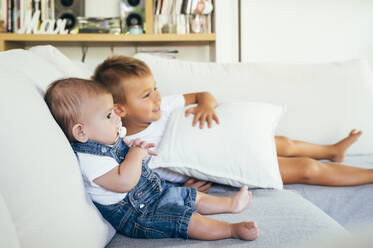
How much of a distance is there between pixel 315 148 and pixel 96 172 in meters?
0.99

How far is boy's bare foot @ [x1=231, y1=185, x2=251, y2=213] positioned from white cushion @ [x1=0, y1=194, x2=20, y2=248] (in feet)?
1.92

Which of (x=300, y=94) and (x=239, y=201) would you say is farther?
(x=300, y=94)

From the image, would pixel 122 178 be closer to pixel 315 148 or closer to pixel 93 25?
pixel 315 148

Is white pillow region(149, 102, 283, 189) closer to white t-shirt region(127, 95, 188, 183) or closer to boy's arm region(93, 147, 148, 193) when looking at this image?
white t-shirt region(127, 95, 188, 183)

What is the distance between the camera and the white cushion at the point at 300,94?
60.9 inches

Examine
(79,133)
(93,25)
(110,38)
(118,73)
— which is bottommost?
(79,133)

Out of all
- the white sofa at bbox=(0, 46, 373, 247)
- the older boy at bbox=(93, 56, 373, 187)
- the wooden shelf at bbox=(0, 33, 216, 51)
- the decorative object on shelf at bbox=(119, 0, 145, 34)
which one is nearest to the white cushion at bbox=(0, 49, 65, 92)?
the white sofa at bbox=(0, 46, 373, 247)

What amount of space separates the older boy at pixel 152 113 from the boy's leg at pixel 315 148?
0.15 meters

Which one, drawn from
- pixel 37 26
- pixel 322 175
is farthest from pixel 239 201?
pixel 37 26

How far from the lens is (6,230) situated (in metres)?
0.53

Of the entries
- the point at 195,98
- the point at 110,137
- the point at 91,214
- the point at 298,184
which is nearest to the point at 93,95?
the point at 110,137

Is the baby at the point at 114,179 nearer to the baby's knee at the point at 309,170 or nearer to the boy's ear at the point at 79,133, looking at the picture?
the boy's ear at the point at 79,133

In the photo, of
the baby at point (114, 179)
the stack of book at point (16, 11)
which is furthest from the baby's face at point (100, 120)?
the stack of book at point (16, 11)

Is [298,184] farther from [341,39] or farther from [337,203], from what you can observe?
[341,39]
